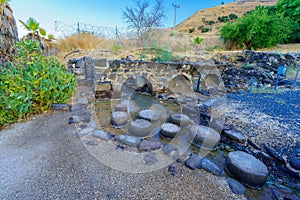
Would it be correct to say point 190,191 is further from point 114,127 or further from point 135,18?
point 135,18

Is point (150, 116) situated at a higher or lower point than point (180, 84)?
lower

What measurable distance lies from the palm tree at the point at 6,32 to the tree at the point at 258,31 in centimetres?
1072

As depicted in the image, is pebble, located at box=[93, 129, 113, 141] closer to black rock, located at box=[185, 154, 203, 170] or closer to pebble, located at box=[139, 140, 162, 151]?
pebble, located at box=[139, 140, 162, 151]

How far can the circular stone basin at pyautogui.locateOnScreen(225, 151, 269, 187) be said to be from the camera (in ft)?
5.24

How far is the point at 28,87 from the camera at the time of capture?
2461 mm

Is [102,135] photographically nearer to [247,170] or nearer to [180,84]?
[247,170]

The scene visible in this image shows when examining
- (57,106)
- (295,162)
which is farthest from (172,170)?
(57,106)

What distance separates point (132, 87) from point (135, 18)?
6826mm

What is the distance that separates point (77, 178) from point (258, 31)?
1137 cm

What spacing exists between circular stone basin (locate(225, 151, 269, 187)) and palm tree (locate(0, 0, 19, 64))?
4.48m

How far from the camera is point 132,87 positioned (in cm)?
469

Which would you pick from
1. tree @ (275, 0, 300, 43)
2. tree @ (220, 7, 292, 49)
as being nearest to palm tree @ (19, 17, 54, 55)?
tree @ (220, 7, 292, 49)

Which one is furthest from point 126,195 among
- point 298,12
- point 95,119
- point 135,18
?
point 298,12

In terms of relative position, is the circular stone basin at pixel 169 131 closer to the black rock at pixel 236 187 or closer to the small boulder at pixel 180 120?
the small boulder at pixel 180 120
